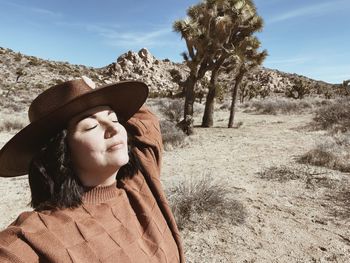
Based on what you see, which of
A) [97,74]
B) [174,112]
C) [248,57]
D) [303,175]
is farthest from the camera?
[97,74]

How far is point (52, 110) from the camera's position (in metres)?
1.43

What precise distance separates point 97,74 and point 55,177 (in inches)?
2338

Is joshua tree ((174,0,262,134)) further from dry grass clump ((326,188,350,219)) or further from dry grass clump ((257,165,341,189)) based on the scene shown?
dry grass clump ((326,188,350,219))

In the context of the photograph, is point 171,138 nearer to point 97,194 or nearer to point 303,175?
point 303,175

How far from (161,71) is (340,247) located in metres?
67.2

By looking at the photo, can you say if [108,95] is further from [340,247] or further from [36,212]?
[340,247]

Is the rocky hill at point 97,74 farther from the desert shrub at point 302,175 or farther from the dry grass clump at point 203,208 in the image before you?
the dry grass clump at point 203,208

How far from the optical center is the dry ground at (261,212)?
13.3ft

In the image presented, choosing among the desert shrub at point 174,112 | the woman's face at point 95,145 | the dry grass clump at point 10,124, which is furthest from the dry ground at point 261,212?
the dry grass clump at point 10,124

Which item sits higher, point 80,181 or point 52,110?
point 52,110

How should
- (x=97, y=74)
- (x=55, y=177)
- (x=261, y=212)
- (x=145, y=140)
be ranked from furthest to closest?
(x=97, y=74) < (x=261, y=212) < (x=145, y=140) < (x=55, y=177)

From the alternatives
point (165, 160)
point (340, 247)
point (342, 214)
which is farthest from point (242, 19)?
point (340, 247)

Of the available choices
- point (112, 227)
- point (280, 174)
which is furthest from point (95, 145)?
point (280, 174)

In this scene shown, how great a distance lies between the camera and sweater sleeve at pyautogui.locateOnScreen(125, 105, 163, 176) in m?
2.08
